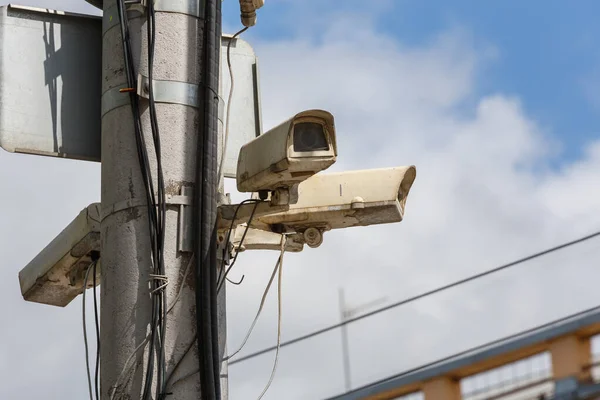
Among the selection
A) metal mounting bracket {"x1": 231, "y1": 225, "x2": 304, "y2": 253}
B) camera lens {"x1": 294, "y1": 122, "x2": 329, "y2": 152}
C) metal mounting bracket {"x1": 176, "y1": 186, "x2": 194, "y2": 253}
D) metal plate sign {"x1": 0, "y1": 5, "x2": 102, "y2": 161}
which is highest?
metal plate sign {"x1": 0, "y1": 5, "x2": 102, "y2": 161}

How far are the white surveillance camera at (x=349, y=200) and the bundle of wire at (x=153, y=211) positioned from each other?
57 cm

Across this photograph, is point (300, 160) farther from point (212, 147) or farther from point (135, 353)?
point (135, 353)

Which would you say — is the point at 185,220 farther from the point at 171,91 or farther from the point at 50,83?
the point at 50,83

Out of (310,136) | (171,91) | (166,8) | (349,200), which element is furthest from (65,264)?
(310,136)

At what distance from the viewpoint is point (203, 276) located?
3.84 meters

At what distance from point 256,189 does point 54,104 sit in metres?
1.21

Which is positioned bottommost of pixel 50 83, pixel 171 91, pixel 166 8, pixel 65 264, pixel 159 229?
pixel 159 229

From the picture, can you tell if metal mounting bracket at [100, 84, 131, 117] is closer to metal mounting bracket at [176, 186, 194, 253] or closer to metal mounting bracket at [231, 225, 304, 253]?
metal mounting bracket at [176, 186, 194, 253]

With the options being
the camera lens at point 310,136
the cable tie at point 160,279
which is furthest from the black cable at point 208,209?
the camera lens at point 310,136

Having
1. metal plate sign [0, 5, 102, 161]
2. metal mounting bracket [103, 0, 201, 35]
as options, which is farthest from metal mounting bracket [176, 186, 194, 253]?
metal mounting bracket [103, 0, 201, 35]

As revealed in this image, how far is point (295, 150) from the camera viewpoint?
3.68 m

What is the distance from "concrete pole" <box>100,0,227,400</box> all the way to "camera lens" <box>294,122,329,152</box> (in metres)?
0.60

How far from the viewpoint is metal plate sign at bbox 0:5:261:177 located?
436cm

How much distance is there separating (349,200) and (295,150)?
69 cm
